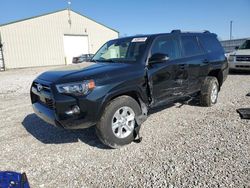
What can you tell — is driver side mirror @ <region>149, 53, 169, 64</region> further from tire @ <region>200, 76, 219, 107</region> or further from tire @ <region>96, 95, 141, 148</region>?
tire @ <region>200, 76, 219, 107</region>

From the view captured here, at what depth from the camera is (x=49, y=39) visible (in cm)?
3133

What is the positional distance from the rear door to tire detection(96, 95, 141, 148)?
1930mm

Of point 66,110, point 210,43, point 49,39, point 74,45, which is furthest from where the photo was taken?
point 74,45

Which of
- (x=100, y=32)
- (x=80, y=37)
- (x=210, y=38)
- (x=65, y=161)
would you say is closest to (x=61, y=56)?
(x=80, y=37)

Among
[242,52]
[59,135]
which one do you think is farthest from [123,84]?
[242,52]

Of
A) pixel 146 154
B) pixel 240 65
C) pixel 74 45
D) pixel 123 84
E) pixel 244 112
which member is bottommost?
pixel 146 154

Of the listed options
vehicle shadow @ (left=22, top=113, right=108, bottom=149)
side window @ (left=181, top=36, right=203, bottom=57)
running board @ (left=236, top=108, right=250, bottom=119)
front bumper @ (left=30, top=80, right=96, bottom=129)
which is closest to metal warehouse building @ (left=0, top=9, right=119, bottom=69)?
vehicle shadow @ (left=22, top=113, right=108, bottom=149)

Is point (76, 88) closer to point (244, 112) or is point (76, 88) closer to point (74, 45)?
point (244, 112)

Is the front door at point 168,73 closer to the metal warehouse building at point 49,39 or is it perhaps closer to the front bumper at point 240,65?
the front bumper at point 240,65

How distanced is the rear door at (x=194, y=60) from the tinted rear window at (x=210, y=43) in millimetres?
284

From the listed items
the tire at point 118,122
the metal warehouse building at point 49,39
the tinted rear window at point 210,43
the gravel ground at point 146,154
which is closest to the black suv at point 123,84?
the tire at point 118,122

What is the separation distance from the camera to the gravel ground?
3.09 m

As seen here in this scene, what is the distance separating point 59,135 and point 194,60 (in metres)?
3.48

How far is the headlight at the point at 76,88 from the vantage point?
350 centimetres
